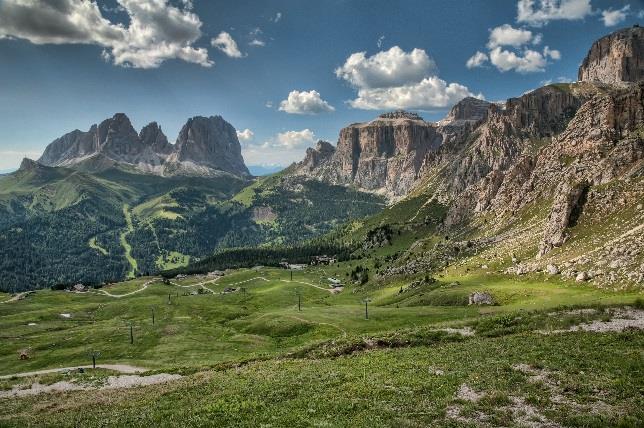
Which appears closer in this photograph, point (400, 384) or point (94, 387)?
point (400, 384)

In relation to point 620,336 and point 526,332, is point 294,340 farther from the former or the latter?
point 620,336

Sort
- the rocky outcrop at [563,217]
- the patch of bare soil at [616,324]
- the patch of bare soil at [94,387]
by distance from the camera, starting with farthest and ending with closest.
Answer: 1. the rocky outcrop at [563,217]
2. the patch of bare soil at [94,387]
3. the patch of bare soil at [616,324]

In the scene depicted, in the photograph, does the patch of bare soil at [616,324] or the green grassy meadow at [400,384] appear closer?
the green grassy meadow at [400,384]

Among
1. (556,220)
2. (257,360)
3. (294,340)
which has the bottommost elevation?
(294,340)

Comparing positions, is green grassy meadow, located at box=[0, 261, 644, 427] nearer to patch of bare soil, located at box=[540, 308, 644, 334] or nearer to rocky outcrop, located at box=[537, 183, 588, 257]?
patch of bare soil, located at box=[540, 308, 644, 334]

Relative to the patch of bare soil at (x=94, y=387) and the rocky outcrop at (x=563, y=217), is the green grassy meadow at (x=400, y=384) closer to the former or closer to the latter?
the patch of bare soil at (x=94, y=387)

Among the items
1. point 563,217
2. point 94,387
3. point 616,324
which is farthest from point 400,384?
point 563,217

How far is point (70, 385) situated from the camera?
6962cm

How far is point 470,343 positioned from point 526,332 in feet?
26.1

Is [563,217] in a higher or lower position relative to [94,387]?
higher

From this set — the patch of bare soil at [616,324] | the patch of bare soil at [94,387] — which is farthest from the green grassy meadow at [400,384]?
the patch of bare soil at [94,387]

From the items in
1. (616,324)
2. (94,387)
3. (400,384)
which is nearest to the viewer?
(400,384)

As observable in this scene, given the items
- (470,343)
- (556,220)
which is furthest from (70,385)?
(556,220)

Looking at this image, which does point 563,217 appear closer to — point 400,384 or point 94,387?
point 400,384
